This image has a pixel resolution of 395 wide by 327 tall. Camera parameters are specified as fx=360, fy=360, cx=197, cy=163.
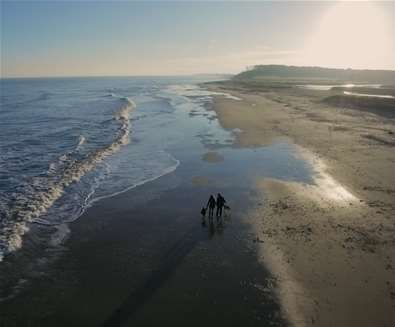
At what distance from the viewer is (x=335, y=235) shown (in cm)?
1390

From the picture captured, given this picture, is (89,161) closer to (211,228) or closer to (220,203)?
(220,203)

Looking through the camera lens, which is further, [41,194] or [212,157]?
[212,157]

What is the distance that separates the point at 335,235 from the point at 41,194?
14.3 meters

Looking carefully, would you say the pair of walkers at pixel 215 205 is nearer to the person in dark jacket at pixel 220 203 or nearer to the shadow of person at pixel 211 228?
the person in dark jacket at pixel 220 203

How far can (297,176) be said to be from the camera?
2120cm

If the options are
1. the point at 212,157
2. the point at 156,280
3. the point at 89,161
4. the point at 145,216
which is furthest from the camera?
the point at 212,157

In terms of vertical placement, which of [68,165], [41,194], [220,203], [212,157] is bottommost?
[41,194]

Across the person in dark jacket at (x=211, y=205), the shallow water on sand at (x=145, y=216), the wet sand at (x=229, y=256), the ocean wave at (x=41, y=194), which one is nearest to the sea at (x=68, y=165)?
the ocean wave at (x=41, y=194)

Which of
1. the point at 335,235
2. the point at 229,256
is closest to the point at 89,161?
the point at 229,256

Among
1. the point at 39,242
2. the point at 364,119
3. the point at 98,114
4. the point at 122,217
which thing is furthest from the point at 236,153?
the point at 98,114

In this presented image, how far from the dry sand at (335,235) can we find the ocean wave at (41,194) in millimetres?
9582

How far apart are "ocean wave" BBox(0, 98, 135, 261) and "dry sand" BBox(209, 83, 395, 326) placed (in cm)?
958

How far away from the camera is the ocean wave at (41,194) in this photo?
14297 millimetres

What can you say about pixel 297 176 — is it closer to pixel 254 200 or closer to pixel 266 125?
pixel 254 200
